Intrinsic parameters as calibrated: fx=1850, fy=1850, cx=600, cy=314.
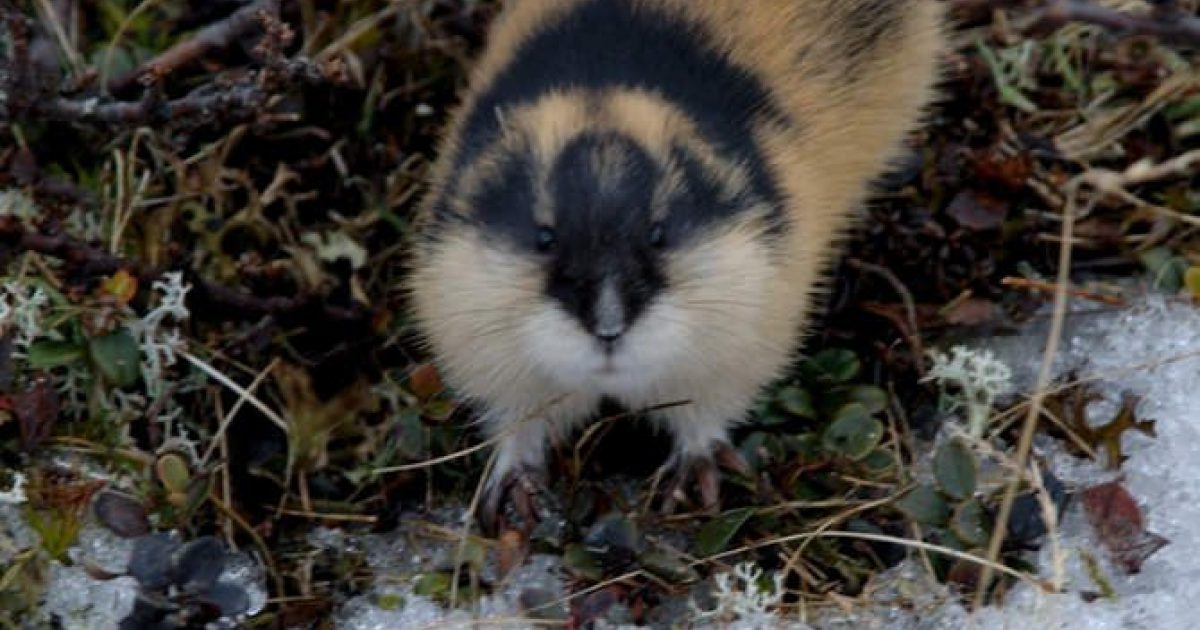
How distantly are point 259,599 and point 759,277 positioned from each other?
50.5 inches

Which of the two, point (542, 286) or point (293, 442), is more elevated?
point (542, 286)

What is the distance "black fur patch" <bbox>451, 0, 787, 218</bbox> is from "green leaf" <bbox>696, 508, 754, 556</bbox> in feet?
2.27

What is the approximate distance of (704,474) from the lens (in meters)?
4.21

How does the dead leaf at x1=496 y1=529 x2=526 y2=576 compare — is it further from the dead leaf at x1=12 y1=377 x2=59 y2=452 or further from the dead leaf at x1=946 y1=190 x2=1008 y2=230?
the dead leaf at x1=946 y1=190 x2=1008 y2=230

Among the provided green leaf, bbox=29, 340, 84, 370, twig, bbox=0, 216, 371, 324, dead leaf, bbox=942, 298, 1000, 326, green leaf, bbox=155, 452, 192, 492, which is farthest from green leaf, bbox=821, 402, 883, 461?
green leaf, bbox=29, 340, 84, 370

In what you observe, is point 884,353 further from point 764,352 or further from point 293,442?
point 293,442

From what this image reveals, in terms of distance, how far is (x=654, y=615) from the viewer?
397 centimetres

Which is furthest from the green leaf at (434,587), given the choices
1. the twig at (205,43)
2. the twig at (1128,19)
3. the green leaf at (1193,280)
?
the twig at (1128,19)

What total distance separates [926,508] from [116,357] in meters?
1.86

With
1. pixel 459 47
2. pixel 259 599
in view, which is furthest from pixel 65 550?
pixel 459 47

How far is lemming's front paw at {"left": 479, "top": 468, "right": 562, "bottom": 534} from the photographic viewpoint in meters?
4.27

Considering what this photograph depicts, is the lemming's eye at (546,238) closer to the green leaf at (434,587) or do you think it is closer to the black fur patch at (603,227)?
the black fur patch at (603,227)

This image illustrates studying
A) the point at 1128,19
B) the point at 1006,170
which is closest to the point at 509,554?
the point at 1006,170

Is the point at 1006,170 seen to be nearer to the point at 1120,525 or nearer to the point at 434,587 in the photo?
the point at 1120,525
